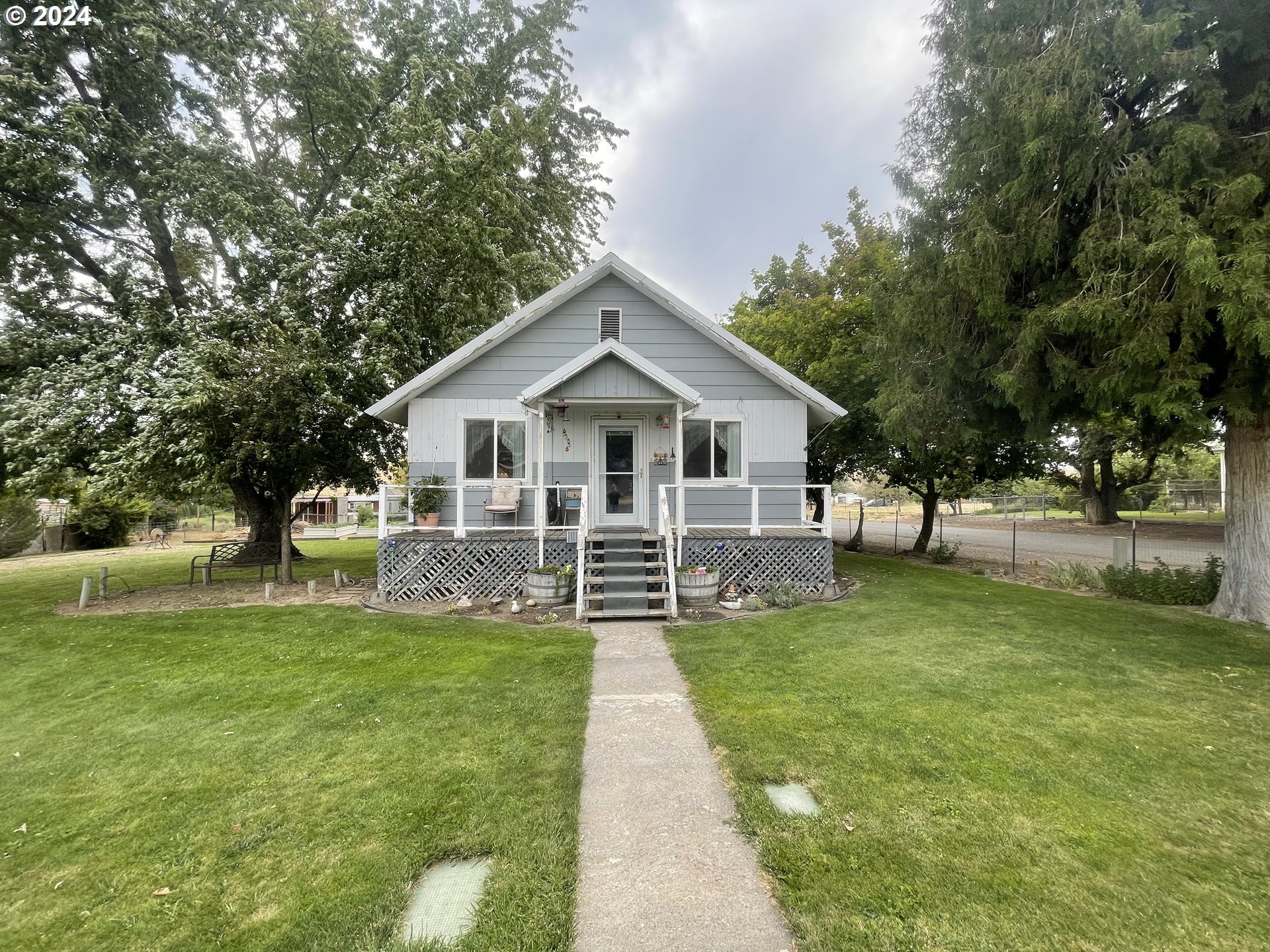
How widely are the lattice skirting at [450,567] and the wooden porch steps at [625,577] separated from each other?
3.76 ft

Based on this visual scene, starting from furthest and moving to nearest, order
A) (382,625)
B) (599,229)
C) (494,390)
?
1. (599,229)
2. (494,390)
3. (382,625)

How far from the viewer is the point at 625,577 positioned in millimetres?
8586

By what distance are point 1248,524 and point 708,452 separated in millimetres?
8423

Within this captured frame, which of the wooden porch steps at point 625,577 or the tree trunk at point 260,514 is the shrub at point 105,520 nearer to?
the tree trunk at point 260,514

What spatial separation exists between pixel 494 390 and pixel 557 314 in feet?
7.12

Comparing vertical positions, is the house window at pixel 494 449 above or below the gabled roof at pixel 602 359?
below

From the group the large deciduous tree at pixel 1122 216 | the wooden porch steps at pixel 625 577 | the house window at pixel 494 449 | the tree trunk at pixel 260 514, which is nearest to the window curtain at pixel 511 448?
the house window at pixel 494 449

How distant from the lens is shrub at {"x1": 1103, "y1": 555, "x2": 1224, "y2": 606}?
8938 mm

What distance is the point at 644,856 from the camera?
9.20ft

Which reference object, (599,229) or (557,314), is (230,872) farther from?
(599,229)

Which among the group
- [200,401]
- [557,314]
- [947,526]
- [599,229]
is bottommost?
[947,526]

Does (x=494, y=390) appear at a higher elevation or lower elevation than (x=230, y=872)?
higher

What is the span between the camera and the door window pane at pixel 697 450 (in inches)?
440

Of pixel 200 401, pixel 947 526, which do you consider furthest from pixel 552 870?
pixel 947 526
